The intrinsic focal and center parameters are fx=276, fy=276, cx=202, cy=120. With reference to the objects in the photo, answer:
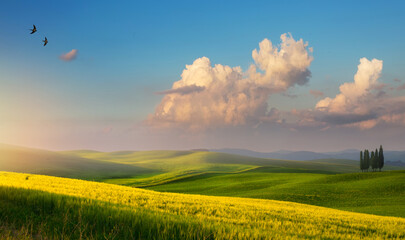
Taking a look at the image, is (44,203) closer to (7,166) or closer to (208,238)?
(208,238)

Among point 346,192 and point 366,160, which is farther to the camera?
point 366,160

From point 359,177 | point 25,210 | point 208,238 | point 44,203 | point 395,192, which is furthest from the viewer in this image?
point 359,177

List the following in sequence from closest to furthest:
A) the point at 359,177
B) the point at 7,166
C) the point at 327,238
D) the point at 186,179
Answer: the point at 327,238 < the point at 359,177 < the point at 186,179 < the point at 7,166

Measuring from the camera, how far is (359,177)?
64500 millimetres

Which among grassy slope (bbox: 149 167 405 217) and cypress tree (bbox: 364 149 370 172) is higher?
cypress tree (bbox: 364 149 370 172)

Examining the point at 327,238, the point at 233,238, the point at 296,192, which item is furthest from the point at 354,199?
the point at 233,238

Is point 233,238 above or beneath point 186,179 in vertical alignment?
above

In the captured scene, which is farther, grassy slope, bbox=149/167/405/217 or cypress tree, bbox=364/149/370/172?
cypress tree, bbox=364/149/370/172

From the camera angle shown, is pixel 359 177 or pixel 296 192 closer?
pixel 296 192

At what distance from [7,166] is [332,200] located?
404ft

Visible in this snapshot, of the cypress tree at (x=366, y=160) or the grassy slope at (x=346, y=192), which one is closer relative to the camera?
the grassy slope at (x=346, y=192)

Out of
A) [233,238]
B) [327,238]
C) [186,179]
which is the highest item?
[233,238]

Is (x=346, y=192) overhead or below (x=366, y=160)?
below

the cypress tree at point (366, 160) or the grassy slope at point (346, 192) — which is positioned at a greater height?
the cypress tree at point (366, 160)
